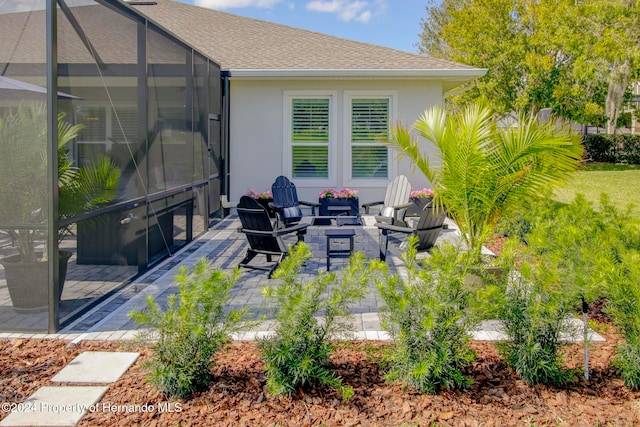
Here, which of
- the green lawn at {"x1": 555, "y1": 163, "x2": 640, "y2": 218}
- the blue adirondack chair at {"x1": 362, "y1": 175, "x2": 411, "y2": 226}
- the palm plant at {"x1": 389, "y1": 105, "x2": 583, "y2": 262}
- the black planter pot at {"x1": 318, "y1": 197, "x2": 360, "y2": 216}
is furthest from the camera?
the green lawn at {"x1": 555, "y1": 163, "x2": 640, "y2": 218}

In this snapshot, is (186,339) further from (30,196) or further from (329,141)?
(329,141)

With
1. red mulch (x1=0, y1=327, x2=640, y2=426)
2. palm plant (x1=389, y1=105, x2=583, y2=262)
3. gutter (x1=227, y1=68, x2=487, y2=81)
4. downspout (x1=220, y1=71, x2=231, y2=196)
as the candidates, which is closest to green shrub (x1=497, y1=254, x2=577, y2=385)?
red mulch (x1=0, y1=327, x2=640, y2=426)

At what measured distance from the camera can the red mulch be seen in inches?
124

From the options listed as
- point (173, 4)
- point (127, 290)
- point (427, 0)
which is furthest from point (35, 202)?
point (427, 0)

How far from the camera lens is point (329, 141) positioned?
11023 millimetres

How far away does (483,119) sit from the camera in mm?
5277

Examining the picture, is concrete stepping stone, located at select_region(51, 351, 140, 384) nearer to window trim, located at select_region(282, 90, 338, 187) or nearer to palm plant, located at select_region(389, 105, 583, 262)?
palm plant, located at select_region(389, 105, 583, 262)

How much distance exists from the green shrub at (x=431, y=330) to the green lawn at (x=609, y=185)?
37.5 feet

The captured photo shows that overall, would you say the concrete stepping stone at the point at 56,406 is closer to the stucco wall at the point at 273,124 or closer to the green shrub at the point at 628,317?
the green shrub at the point at 628,317

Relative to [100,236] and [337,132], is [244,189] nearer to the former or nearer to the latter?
[337,132]

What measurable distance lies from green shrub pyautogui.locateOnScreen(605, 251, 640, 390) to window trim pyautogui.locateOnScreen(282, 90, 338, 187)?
303 inches

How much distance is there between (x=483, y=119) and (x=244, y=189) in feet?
22.0

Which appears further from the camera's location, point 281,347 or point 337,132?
point 337,132

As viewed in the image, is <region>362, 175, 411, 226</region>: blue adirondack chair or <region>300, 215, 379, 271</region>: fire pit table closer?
<region>300, 215, 379, 271</region>: fire pit table
